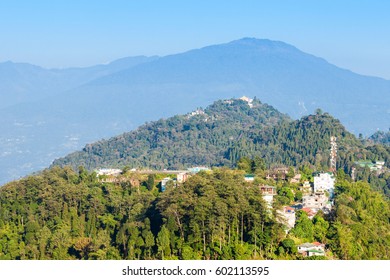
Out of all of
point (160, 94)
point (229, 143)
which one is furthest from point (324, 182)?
point (160, 94)

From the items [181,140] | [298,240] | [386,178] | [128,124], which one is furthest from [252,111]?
[128,124]

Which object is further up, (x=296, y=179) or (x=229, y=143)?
(x=229, y=143)

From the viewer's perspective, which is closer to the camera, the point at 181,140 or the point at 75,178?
the point at 75,178

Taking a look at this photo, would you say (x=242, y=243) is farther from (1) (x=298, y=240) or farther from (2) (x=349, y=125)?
(2) (x=349, y=125)

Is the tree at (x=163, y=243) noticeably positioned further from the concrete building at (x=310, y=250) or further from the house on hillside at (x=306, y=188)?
the house on hillside at (x=306, y=188)

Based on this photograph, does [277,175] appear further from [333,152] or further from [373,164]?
[373,164]

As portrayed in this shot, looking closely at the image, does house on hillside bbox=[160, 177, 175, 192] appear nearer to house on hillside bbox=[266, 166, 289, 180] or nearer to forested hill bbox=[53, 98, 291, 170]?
house on hillside bbox=[266, 166, 289, 180]

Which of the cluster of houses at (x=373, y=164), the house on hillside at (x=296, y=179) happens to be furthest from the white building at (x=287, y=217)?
the cluster of houses at (x=373, y=164)
